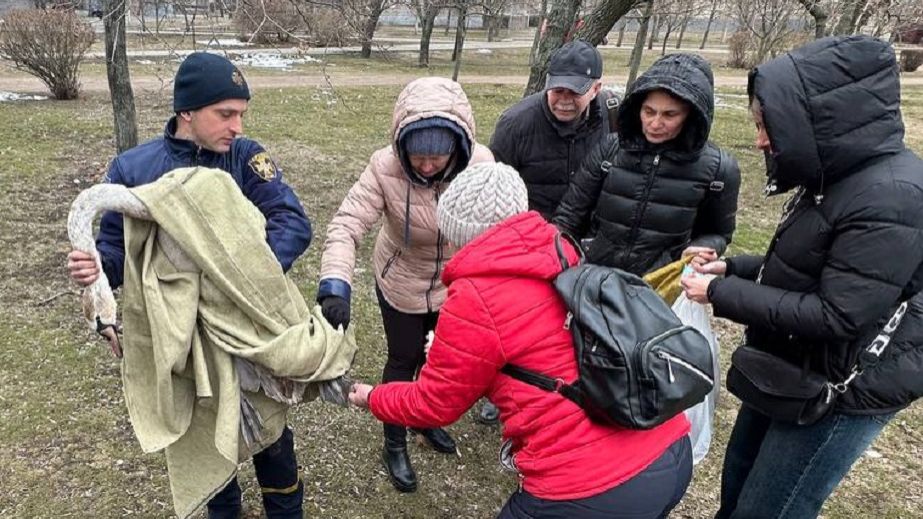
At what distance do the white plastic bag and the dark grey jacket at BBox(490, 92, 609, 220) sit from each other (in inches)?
35.1

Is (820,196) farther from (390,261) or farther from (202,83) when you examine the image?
(202,83)

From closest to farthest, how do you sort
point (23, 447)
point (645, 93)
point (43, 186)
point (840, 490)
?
point (645, 93)
point (23, 447)
point (840, 490)
point (43, 186)

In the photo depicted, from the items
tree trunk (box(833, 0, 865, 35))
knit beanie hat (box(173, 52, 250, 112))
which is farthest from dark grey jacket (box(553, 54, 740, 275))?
tree trunk (box(833, 0, 865, 35))

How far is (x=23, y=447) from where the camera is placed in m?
2.97

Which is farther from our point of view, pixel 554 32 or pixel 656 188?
pixel 554 32

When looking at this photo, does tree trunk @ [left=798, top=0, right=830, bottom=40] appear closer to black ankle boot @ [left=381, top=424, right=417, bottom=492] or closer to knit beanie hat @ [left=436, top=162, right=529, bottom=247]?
black ankle boot @ [left=381, top=424, right=417, bottom=492]

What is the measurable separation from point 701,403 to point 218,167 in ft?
6.29

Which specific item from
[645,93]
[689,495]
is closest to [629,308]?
[645,93]

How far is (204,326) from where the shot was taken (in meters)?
1.88

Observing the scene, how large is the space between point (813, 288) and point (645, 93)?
0.97 m

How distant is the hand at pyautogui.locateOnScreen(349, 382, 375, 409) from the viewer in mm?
2004

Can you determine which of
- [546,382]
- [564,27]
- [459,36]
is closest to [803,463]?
[546,382]

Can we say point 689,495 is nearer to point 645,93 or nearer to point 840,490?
point 840,490

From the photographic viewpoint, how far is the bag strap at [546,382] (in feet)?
5.04
